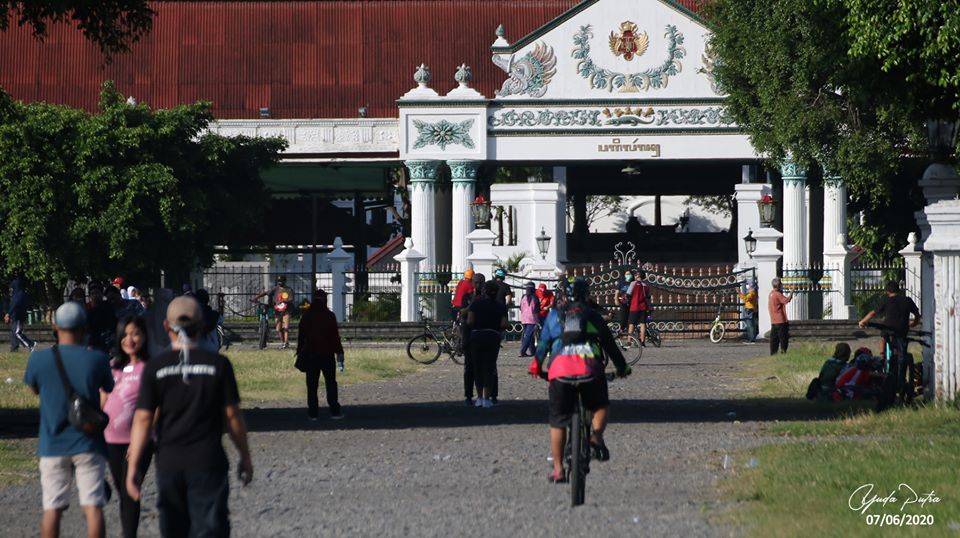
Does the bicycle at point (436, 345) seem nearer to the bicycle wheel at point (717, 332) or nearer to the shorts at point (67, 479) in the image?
the bicycle wheel at point (717, 332)

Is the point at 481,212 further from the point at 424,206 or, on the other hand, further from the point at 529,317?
the point at 529,317

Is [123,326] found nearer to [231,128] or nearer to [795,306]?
[795,306]

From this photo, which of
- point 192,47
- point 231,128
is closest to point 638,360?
point 231,128

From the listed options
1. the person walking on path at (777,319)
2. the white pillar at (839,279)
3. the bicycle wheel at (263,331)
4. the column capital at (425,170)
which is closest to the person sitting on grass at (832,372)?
the person walking on path at (777,319)

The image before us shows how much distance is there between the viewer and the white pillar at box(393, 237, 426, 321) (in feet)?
135

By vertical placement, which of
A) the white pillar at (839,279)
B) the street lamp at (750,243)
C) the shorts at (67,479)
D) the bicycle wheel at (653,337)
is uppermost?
the street lamp at (750,243)

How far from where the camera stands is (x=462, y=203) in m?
43.8

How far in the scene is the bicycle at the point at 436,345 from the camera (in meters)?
30.6

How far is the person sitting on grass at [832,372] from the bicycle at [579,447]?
329 inches

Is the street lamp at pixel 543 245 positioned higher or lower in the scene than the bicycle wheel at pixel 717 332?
higher

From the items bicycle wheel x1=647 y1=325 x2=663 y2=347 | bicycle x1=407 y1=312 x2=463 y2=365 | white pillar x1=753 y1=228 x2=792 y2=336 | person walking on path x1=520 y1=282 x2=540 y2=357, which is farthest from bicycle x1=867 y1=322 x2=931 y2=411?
white pillar x1=753 y1=228 x2=792 y2=336

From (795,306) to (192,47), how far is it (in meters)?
18.2

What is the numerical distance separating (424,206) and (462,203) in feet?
3.21

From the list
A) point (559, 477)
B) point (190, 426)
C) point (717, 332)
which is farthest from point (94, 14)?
point (717, 332)
